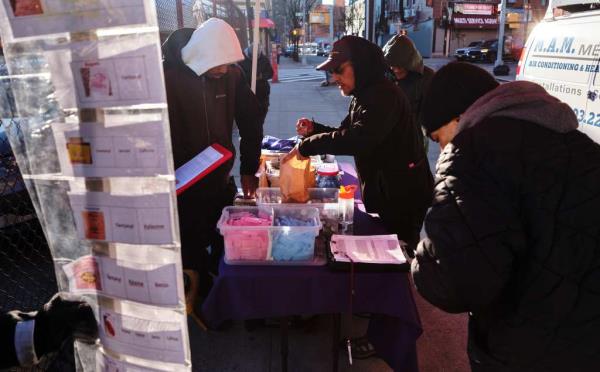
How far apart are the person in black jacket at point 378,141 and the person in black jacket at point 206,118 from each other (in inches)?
22.8

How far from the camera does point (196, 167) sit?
8.11 ft

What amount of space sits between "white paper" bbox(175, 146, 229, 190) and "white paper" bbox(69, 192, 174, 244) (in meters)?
1.10

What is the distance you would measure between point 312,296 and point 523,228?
1.12 meters

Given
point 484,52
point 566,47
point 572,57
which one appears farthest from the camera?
point 484,52

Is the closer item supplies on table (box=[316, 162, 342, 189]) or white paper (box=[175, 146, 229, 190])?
white paper (box=[175, 146, 229, 190])

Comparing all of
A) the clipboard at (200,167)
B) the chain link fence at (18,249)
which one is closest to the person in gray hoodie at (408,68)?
the clipboard at (200,167)

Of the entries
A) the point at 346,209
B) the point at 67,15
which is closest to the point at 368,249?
the point at 346,209

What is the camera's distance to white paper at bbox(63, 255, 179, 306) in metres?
1.23

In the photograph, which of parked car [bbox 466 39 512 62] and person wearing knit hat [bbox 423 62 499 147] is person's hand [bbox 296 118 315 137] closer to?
person wearing knit hat [bbox 423 62 499 147]

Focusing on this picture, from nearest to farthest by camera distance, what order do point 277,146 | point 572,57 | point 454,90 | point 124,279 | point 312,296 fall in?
point 124,279
point 454,90
point 312,296
point 277,146
point 572,57

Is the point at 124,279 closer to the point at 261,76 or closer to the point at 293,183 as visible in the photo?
the point at 293,183

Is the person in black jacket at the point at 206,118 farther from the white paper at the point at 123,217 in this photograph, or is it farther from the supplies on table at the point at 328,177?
the white paper at the point at 123,217

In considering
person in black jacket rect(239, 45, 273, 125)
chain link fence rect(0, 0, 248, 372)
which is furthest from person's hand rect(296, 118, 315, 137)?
person in black jacket rect(239, 45, 273, 125)

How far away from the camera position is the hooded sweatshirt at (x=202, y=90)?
2.68 m
